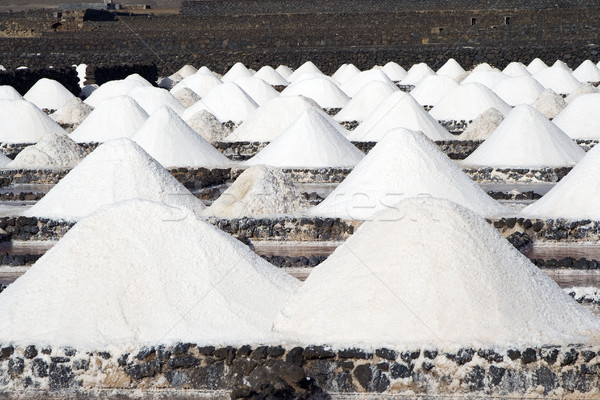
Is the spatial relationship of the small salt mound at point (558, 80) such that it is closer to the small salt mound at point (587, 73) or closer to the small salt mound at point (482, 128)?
the small salt mound at point (587, 73)

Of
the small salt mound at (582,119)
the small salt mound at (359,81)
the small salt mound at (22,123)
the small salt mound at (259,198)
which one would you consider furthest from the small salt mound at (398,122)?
the small salt mound at (359,81)

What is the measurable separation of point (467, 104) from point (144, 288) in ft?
46.2

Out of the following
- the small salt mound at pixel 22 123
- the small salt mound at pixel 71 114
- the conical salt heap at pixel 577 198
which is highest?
the small salt mound at pixel 71 114

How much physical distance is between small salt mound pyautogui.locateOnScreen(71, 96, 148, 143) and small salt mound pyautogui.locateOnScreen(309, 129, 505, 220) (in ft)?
24.6

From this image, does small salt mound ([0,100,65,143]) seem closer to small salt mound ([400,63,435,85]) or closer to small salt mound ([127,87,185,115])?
small salt mound ([127,87,185,115])

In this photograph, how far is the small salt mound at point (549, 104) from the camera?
62.0ft

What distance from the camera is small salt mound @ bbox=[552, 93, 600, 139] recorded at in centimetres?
1652

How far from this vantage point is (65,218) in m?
10.2

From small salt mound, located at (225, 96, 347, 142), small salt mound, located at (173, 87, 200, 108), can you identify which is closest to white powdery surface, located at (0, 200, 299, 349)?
small salt mound, located at (225, 96, 347, 142)

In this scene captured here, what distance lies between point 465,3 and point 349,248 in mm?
32130

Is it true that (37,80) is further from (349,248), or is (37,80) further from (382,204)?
(349,248)

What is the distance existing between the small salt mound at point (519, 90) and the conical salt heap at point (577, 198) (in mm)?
11030

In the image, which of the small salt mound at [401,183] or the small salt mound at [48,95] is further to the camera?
the small salt mound at [48,95]

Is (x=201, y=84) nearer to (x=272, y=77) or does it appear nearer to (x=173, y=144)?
(x=272, y=77)
